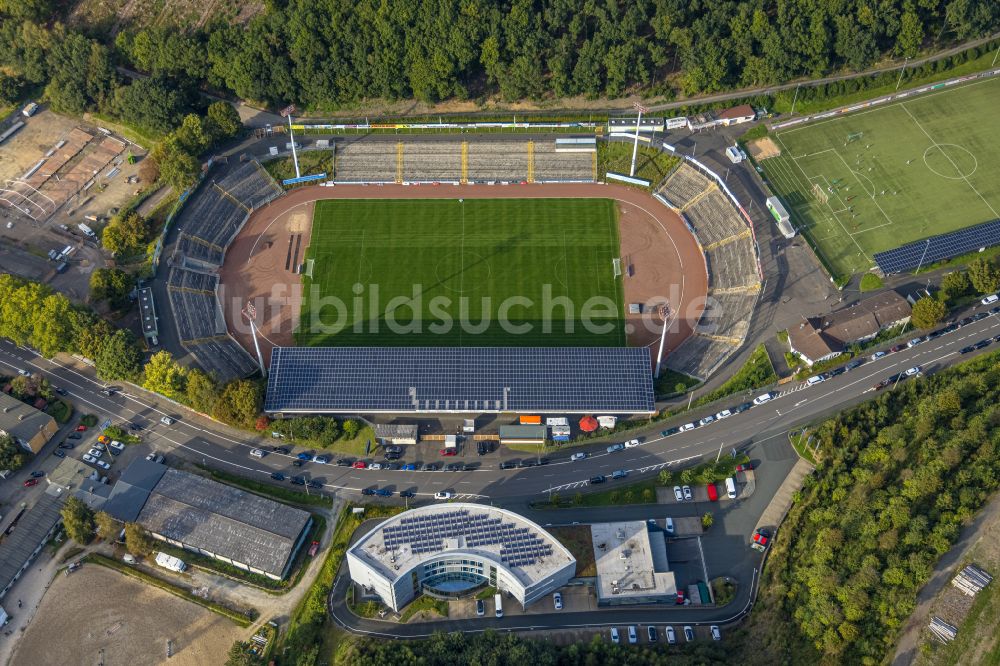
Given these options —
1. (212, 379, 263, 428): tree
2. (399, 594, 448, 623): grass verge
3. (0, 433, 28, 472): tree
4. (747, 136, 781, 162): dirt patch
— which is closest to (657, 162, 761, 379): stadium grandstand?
(747, 136, 781, 162): dirt patch

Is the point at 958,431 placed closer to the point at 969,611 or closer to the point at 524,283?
→ the point at 969,611

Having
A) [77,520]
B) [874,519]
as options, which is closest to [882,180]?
[874,519]

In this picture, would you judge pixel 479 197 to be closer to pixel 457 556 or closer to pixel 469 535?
pixel 469 535

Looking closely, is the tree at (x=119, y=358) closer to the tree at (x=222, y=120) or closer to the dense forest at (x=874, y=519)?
the tree at (x=222, y=120)

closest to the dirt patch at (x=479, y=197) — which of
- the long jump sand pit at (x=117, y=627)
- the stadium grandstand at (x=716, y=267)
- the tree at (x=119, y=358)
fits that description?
the stadium grandstand at (x=716, y=267)

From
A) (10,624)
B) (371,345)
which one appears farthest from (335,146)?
(10,624)
